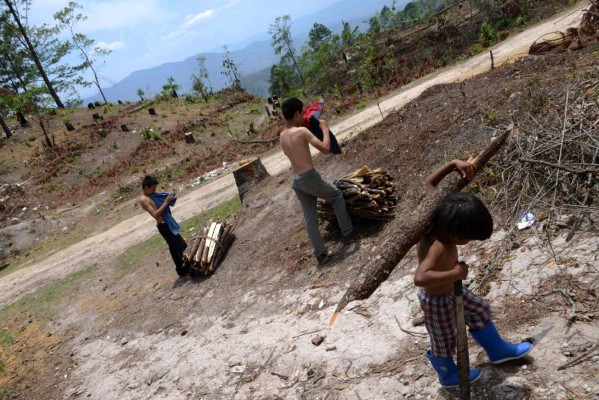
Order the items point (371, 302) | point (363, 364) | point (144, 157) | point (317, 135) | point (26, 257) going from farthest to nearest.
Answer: point (144, 157)
point (26, 257)
point (317, 135)
point (371, 302)
point (363, 364)

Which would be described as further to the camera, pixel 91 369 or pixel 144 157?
pixel 144 157

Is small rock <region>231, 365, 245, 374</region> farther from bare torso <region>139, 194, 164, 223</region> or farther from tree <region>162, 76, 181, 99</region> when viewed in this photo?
tree <region>162, 76, 181, 99</region>

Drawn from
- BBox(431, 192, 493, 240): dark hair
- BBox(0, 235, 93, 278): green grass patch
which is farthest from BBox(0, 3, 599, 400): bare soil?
BBox(0, 235, 93, 278): green grass patch

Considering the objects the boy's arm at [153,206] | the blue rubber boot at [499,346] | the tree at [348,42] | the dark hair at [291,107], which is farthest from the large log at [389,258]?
the tree at [348,42]

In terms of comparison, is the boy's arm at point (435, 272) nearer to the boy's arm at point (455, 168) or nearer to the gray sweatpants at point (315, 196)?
the boy's arm at point (455, 168)

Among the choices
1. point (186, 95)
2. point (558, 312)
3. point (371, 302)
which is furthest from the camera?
point (186, 95)

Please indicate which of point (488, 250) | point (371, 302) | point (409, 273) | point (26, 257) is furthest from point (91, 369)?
point (26, 257)

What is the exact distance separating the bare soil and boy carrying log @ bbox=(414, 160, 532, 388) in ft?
0.67

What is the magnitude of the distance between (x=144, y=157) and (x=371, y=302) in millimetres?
19356

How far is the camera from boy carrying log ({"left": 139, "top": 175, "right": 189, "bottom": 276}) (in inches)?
301

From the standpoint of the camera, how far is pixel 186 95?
31.8m

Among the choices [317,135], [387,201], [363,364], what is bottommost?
[363,364]

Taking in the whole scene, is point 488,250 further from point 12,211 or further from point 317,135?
point 12,211

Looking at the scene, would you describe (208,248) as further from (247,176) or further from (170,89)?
(170,89)
